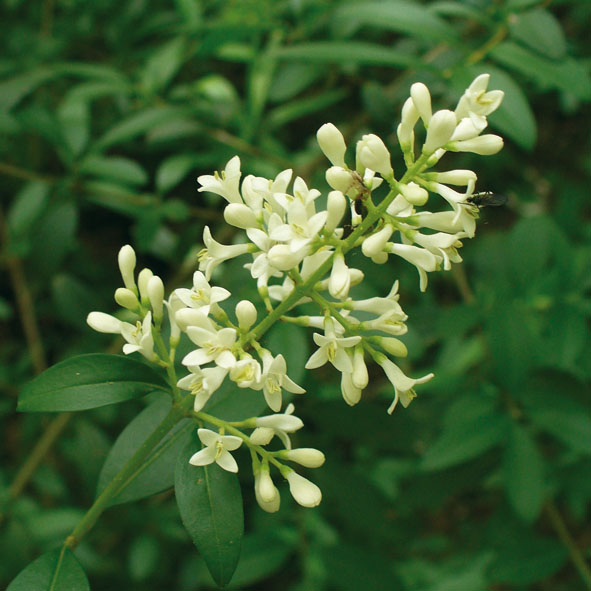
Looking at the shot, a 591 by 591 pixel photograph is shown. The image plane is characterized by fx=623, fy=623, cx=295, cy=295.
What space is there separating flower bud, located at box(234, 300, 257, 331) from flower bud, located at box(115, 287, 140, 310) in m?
0.34

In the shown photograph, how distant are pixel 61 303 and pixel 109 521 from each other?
50.4 inches

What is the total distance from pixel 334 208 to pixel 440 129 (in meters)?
0.33

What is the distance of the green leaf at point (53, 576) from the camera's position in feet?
5.34

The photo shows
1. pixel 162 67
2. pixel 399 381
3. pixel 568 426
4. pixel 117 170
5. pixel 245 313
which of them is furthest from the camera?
pixel 162 67

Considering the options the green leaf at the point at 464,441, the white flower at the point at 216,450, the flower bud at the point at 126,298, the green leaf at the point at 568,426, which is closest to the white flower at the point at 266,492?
the white flower at the point at 216,450

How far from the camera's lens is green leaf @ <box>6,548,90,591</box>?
5.34 ft

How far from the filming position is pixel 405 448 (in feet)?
10.1

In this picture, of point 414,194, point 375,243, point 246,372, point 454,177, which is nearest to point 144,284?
point 246,372

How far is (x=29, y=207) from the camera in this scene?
3.25 m

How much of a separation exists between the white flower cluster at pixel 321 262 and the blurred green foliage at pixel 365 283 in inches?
30.2

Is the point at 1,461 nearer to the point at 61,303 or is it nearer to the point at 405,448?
the point at 61,303

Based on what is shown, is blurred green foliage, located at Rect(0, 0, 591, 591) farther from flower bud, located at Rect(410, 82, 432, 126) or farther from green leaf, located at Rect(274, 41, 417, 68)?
flower bud, located at Rect(410, 82, 432, 126)

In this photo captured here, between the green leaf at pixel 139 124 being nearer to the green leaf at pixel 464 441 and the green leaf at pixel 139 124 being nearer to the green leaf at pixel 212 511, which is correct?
the green leaf at pixel 212 511

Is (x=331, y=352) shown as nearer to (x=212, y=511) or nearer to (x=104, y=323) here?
(x=212, y=511)
